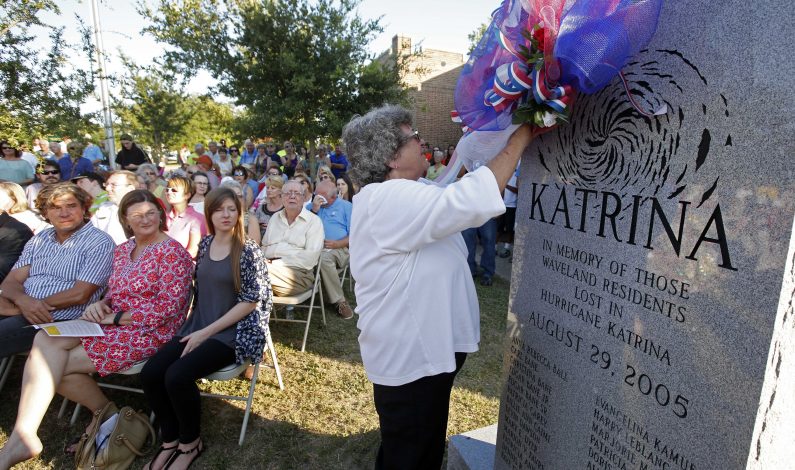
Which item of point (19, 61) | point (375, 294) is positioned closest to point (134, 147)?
point (19, 61)

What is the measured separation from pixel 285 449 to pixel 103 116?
9.94 meters

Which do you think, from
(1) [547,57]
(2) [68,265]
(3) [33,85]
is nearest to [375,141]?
(1) [547,57]

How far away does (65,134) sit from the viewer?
853 cm

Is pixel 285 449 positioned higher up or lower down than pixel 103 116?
lower down

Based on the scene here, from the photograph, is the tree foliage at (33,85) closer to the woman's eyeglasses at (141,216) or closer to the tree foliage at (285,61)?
the tree foliage at (285,61)

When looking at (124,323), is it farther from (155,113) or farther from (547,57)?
(155,113)

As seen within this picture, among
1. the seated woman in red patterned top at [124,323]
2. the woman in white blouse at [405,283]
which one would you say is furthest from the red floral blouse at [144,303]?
the woman in white blouse at [405,283]

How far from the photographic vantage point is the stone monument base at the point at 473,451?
242cm

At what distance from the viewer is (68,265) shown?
3.29m

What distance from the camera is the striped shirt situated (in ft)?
10.8

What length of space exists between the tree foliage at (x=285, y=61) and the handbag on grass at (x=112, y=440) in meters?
8.38

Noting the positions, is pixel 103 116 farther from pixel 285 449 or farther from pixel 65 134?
pixel 285 449

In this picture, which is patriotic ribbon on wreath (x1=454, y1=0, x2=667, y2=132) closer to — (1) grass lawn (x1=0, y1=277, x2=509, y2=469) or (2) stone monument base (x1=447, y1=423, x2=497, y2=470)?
(2) stone monument base (x1=447, y1=423, x2=497, y2=470)

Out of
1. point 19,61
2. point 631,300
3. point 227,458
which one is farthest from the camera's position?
point 19,61
